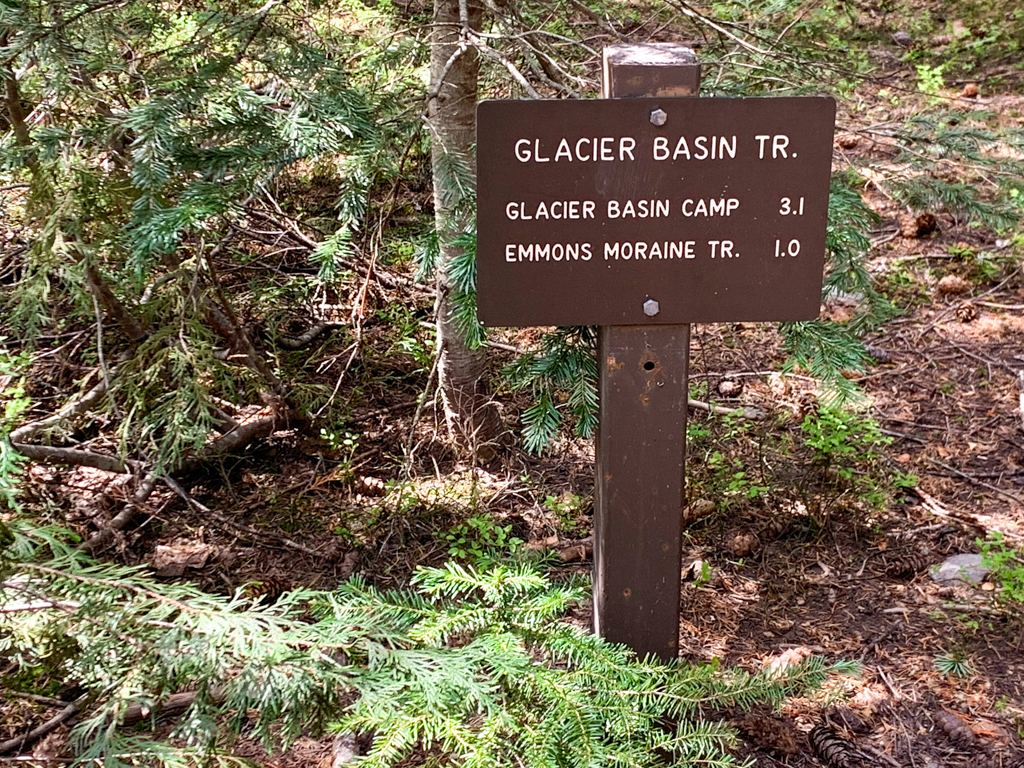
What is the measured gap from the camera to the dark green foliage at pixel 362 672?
1.82 meters

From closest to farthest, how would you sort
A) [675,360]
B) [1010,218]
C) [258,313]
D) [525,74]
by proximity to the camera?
1. [675,360]
2. [1010,218]
3. [525,74]
4. [258,313]

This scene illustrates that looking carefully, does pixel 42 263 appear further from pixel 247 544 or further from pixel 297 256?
pixel 297 256

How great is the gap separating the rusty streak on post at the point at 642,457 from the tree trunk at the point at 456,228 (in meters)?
0.93

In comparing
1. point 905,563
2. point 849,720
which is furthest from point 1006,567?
point 849,720

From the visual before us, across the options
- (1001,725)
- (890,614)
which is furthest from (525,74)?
(1001,725)

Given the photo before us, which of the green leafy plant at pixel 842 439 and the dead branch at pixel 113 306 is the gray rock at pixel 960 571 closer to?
the green leafy plant at pixel 842 439

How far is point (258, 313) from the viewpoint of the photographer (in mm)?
4859

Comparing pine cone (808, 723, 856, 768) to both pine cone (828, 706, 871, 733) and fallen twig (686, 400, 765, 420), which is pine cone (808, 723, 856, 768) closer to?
pine cone (828, 706, 871, 733)

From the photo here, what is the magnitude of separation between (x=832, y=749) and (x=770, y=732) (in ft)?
0.58

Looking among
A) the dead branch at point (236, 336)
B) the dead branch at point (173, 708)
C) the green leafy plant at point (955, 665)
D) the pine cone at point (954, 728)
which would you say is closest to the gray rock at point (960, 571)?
the green leafy plant at point (955, 665)

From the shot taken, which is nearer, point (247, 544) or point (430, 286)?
point (247, 544)

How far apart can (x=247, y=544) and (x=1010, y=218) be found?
315cm

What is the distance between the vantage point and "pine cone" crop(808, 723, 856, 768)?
8.50 ft

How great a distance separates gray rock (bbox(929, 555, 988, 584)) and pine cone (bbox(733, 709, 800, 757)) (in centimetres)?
116
